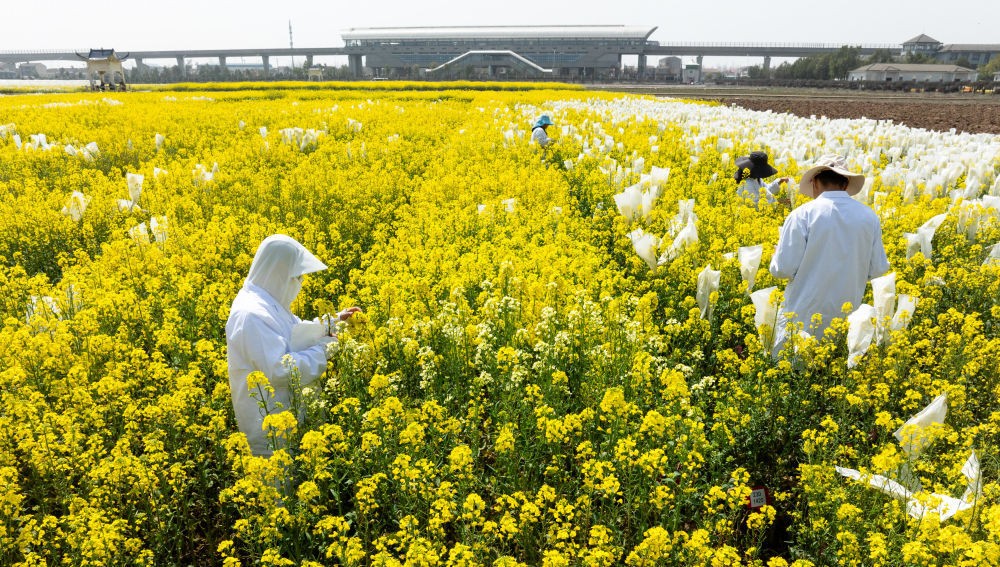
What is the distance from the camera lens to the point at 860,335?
3777mm

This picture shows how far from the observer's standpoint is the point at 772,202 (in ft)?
26.5

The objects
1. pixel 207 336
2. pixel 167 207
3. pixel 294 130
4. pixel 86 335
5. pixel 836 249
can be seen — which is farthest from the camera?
pixel 294 130

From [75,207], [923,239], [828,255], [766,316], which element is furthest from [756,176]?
[75,207]

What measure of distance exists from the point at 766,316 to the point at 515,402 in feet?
6.08

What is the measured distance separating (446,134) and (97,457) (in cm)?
1471

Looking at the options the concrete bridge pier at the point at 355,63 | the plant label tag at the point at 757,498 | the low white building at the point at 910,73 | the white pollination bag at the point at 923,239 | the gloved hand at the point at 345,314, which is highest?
the concrete bridge pier at the point at 355,63

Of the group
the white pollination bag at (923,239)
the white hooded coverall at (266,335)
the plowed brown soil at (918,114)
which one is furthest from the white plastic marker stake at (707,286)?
the plowed brown soil at (918,114)

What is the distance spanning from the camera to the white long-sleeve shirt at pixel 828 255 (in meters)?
4.22

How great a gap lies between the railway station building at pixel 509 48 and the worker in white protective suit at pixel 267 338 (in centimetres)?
9958

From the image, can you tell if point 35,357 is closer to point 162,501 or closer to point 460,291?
point 162,501

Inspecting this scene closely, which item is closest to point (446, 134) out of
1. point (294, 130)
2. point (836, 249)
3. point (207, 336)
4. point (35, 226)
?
point (294, 130)

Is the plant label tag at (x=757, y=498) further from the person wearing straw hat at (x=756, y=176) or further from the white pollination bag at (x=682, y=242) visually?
the person wearing straw hat at (x=756, y=176)

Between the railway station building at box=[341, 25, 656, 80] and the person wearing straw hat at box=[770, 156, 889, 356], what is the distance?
98.8 meters

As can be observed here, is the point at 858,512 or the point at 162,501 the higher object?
the point at 858,512
